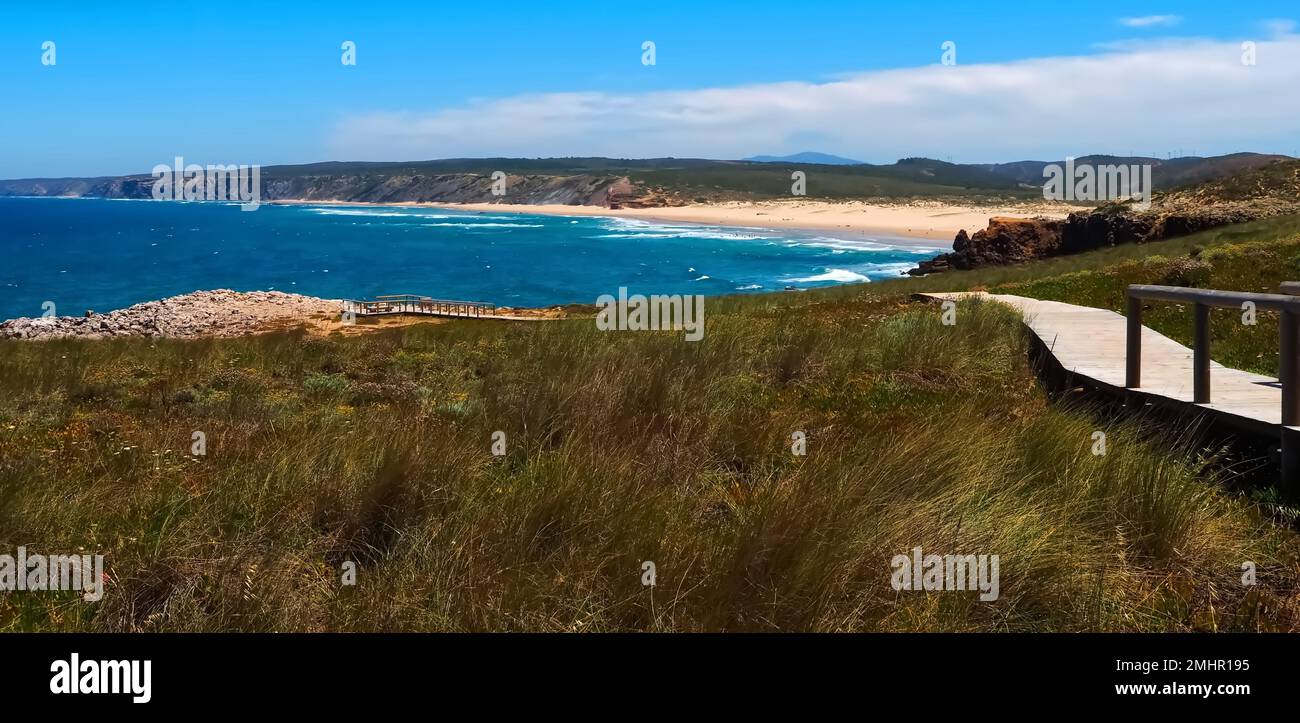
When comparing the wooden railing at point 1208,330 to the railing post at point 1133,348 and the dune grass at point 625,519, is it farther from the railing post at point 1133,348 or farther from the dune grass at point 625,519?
the dune grass at point 625,519

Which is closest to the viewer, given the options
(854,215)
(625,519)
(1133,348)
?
(625,519)

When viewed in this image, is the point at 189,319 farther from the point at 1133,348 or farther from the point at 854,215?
the point at 854,215

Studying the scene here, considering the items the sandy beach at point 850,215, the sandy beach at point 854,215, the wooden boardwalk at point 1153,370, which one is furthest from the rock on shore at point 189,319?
the sandy beach at point 850,215

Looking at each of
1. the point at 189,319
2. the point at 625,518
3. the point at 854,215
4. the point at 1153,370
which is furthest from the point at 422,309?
the point at 854,215

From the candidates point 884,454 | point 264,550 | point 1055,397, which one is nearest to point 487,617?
point 264,550

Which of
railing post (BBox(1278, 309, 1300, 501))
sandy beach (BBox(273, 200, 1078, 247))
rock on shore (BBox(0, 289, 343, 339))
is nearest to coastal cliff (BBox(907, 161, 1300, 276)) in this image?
rock on shore (BBox(0, 289, 343, 339))

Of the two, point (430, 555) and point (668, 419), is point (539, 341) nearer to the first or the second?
point (668, 419)
